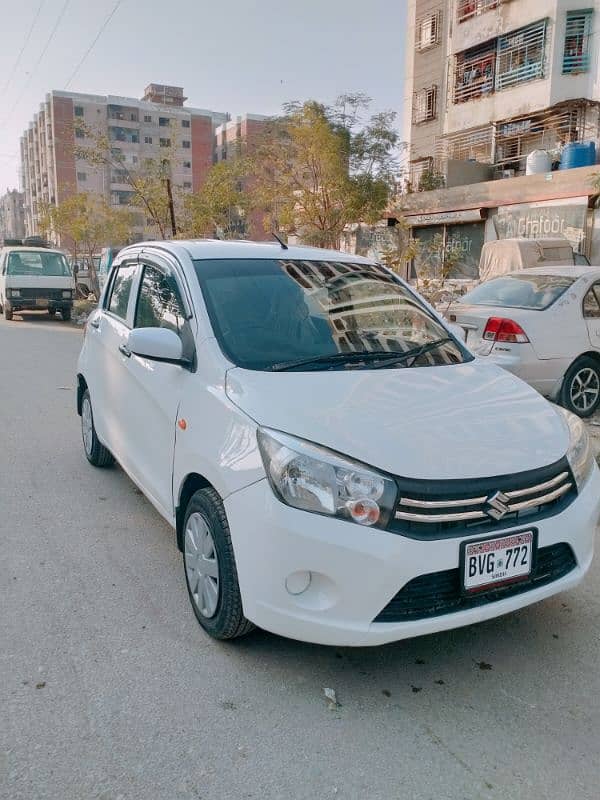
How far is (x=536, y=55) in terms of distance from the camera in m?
24.5

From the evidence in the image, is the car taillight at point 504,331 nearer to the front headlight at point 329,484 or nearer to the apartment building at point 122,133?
the front headlight at point 329,484

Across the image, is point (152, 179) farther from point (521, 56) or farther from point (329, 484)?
point (329, 484)

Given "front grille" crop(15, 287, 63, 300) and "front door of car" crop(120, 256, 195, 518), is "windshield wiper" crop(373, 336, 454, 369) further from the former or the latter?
"front grille" crop(15, 287, 63, 300)

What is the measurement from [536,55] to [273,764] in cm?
2732

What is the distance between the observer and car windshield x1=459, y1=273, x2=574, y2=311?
711 cm

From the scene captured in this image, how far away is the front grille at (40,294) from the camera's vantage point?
18250mm

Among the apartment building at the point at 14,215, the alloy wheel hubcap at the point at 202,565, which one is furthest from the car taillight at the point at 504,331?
the apartment building at the point at 14,215

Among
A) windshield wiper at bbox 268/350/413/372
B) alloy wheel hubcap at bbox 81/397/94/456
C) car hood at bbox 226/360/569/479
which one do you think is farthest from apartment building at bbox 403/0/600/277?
car hood at bbox 226/360/569/479

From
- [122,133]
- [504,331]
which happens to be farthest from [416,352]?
[122,133]

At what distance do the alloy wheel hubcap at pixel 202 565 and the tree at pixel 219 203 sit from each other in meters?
Answer: 17.6

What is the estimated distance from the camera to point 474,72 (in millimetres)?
27625

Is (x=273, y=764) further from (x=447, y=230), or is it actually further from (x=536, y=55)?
(x=536, y=55)

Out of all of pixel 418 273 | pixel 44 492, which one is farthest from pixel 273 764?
pixel 418 273

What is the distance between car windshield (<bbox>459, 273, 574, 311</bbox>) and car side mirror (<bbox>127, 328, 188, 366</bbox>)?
4.80m
